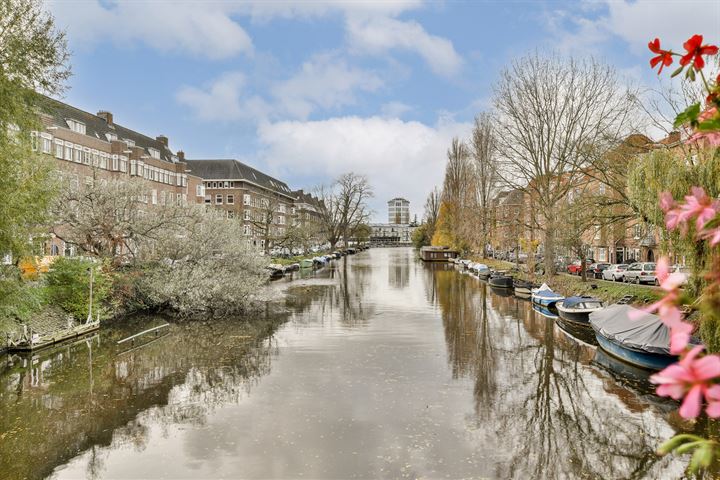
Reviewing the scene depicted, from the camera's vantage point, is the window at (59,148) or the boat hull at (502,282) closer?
the window at (59,148)

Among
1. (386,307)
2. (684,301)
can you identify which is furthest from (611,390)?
(386,307)

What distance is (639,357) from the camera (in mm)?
18234

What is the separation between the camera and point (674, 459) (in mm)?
11789

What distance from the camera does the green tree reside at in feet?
48.5

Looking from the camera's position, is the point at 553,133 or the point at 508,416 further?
the point at 553,133

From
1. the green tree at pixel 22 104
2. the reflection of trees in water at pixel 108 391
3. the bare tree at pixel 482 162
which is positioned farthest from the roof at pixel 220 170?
the green tree at pixel 22 104

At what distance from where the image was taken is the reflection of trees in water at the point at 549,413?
11.5 metres

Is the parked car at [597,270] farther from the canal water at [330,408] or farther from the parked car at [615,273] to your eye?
the canal water at [330,408]

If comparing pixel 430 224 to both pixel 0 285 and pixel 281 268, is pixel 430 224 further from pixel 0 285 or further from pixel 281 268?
pixel 0 285

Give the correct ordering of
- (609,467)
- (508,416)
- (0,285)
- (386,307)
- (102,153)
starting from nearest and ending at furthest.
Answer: (609,467)
(508,416)
(0,285)
(386,307)
(102,153)

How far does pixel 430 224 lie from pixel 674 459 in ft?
323

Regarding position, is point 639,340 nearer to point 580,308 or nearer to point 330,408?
point 580,308

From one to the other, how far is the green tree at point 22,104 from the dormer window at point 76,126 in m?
31.8

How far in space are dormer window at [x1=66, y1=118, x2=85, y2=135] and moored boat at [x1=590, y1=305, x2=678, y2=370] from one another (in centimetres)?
4447
